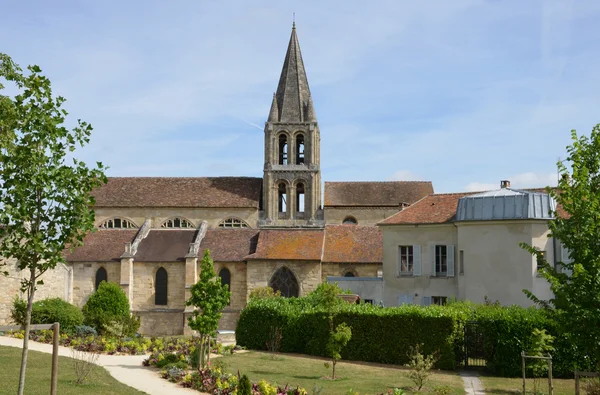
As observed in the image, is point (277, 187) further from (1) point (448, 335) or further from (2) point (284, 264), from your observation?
(1) point (448, 335)

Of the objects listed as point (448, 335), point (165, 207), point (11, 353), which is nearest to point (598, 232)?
point (448, 335)

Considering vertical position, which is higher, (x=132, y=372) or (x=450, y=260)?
(x=450, y=260)

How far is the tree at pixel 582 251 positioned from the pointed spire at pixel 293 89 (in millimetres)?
40631

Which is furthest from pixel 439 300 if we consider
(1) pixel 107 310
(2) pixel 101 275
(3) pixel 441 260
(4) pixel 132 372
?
(2) pixel 101 275

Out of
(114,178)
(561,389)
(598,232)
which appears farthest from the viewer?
(114,178)

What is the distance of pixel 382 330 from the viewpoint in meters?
20.8

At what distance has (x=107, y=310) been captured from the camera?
99.9 feet

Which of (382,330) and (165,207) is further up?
(165,207)

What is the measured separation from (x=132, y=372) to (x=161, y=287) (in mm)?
21594

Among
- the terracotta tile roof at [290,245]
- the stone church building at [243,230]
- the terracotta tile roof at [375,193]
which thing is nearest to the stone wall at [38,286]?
the stone church building at [243,230]

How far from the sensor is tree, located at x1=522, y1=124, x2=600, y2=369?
11.4 m

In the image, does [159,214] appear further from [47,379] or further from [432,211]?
[47,379]

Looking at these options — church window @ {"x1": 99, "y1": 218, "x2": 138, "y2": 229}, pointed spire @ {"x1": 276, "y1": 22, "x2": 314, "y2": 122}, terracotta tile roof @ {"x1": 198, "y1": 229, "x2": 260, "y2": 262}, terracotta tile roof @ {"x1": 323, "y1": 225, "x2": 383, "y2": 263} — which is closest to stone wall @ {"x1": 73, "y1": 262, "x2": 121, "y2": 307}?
terracotta tile roof @ {"x1": 198, "y1": 229, "x2": 260, "y2": 262}

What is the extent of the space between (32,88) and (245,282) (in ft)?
98.2
